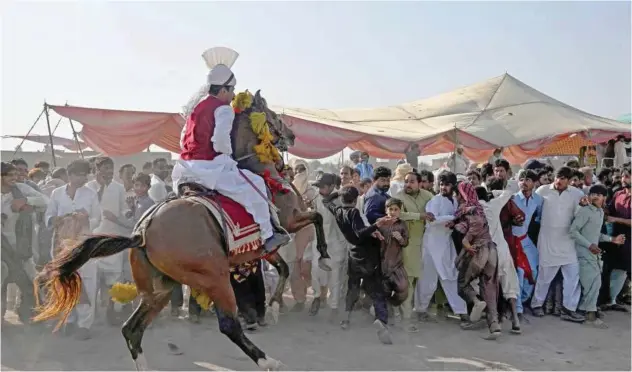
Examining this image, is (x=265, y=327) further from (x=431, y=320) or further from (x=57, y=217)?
(x=57, y=217)

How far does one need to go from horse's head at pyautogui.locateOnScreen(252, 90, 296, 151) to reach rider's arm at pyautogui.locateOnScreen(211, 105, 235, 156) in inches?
19.8

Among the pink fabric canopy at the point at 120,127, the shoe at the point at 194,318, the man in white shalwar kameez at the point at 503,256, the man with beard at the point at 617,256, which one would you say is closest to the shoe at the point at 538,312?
the man in white shalwar kameez at the point at 503,256

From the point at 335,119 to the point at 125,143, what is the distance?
6.30 metres

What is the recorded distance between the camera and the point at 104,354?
18.3 feet

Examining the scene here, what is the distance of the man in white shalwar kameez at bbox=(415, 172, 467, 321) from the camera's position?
6.45m

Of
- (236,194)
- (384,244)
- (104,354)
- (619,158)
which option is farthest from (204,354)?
(619,158)

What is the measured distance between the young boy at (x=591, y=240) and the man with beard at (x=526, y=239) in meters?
0.47

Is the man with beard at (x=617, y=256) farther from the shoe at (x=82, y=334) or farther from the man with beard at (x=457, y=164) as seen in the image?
the shoe at (x=82, y=334)

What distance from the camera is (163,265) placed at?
443 cm

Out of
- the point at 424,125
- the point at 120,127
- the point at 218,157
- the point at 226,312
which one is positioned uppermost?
the point at 424,125

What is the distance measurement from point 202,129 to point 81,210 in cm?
228

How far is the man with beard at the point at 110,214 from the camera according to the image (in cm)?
666

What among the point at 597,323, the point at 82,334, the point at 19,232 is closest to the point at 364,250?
the point at 597,323

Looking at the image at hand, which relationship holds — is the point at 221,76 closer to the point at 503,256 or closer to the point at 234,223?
the point at 234,223
